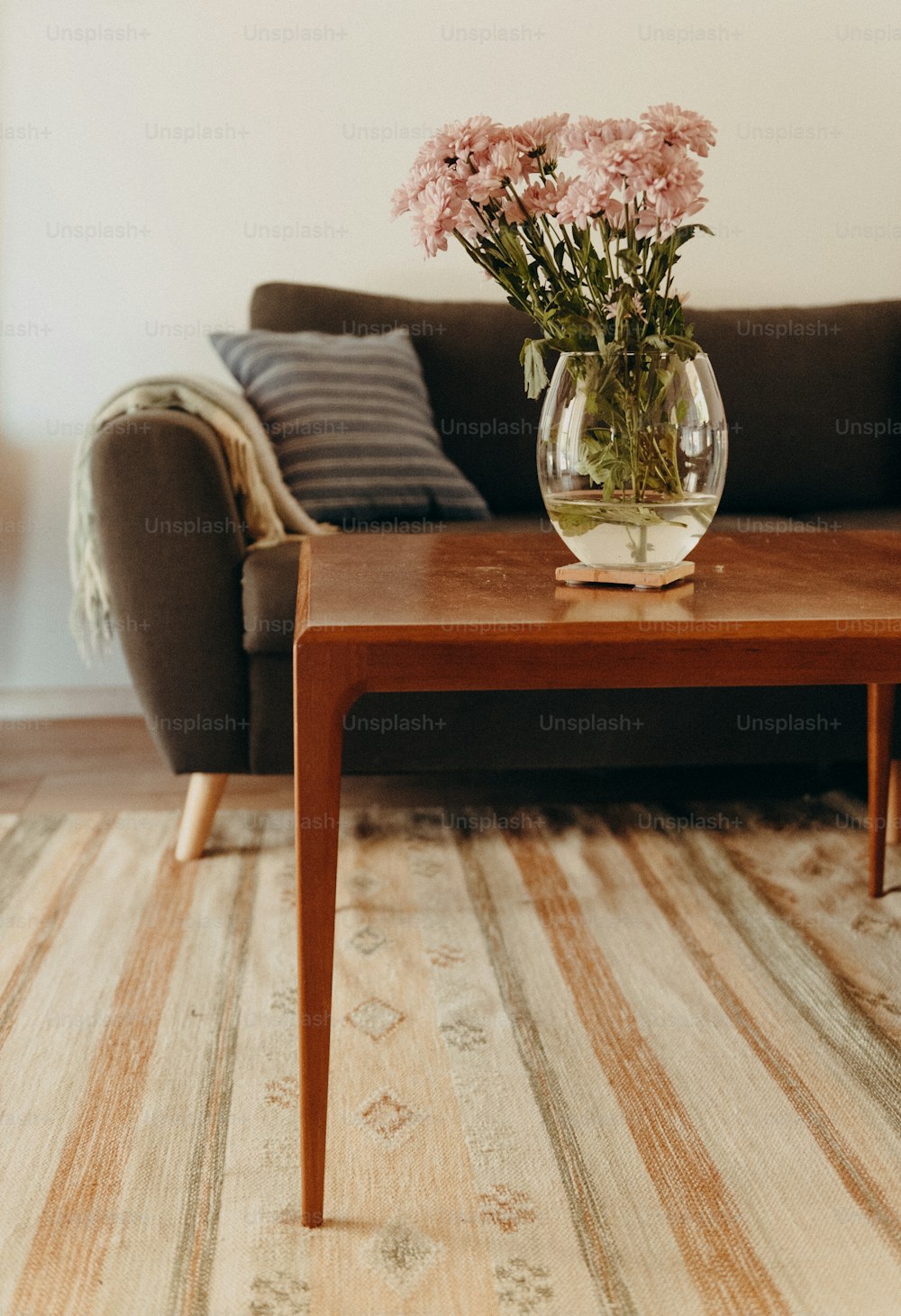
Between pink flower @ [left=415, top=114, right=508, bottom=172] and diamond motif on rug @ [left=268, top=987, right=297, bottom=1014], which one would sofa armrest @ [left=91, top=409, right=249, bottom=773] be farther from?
pink flower @ [left=415, top=114, right=508, bottom=172]

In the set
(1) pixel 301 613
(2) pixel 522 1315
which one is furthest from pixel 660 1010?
(1) pixel 301 613

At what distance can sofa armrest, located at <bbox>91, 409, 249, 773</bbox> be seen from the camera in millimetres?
1651

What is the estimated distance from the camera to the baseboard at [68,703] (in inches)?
99.6

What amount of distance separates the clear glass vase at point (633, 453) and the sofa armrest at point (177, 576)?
2.29ft

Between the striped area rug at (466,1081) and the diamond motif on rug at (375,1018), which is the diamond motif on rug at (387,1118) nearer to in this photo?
the striped area rug at (466,1081)

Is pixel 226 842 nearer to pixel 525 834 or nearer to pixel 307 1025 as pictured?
pixel 525 834

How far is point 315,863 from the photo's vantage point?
920mm

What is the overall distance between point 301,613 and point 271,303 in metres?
1.44

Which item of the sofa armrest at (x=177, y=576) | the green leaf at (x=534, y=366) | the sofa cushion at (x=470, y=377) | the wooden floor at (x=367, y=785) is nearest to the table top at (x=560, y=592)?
the green leaf at (x=534, y=366)

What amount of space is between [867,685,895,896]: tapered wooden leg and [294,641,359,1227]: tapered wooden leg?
0.92m

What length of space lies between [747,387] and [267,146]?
1.11 metres

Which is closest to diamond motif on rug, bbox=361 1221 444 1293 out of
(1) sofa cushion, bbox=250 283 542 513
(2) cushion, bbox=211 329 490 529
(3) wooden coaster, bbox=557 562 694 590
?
(3) wooden coaster, bbox=557 562 694 590

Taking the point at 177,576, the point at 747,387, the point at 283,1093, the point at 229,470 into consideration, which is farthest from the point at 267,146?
the point at 283,1093

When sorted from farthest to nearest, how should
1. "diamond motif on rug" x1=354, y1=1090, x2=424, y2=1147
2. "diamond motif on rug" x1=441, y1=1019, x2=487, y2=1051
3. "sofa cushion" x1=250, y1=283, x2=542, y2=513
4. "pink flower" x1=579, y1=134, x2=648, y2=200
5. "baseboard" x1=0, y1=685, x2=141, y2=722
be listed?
"baseboard" x1=0, y1=685, x2=141, y2=722
"sofa cushion" x1=250, y1=283, x2=542, y2=513
"diamond motif on rug" x1=441, y1=1019, x2=487, y2=1051
"diamond motif on rug" x1=354, y1=1090, x2=424, y2=1147
"pink flower" x1=579, y1=134, x2=648, y2=200
